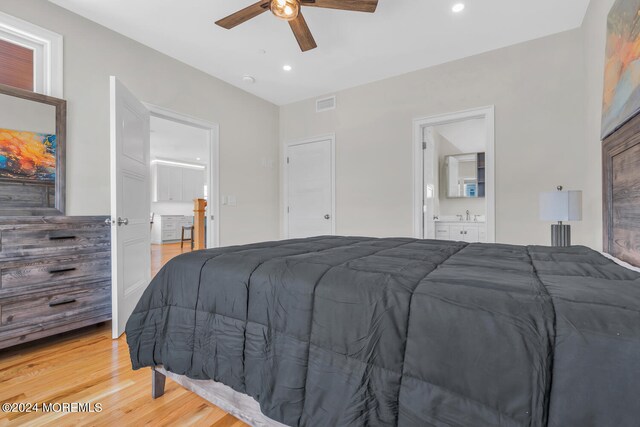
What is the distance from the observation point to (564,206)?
2.32 metres

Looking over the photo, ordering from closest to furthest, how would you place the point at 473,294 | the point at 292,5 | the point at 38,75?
the point at 473,294, the point at 292,5, the point at 38,75

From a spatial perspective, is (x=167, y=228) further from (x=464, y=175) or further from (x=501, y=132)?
(x=501, y=132)

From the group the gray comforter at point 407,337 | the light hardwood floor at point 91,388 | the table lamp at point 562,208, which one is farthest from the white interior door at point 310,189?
the gray comforter at point 407,337

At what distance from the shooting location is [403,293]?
851 mm

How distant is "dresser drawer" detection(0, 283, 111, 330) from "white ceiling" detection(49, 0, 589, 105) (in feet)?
7.50

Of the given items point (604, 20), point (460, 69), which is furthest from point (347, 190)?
point (604, 20)

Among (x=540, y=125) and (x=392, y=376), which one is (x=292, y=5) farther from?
(x=540, y=125)

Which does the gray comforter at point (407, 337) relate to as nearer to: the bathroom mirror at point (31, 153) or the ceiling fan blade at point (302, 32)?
the bathroom mirror at point (31, 153)

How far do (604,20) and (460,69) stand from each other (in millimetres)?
1282

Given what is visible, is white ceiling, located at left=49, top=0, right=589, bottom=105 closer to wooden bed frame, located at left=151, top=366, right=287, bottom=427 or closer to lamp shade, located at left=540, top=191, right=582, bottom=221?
lamp shade, located at left=540, top=191, right=582, bottom=221

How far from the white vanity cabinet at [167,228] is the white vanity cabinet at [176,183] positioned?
1.82 feet

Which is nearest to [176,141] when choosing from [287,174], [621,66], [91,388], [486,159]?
[287,174]

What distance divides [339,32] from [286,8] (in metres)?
0.94

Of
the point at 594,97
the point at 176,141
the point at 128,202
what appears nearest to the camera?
the point at 594,97
